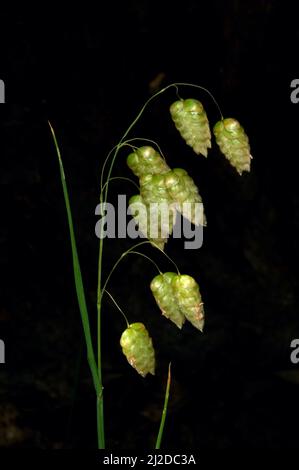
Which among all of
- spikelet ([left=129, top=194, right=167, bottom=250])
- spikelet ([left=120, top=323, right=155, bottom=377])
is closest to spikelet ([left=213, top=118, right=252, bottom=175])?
spikelet ([left=129, top=194, right=167, bottom=250])

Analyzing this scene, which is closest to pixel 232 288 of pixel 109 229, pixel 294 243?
pixel 294 243

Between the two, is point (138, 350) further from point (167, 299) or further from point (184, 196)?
point (184, 196)

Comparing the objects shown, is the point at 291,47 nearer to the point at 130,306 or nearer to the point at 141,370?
the point at 130,306

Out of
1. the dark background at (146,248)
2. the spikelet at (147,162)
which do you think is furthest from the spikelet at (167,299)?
the dark background at (146,248)

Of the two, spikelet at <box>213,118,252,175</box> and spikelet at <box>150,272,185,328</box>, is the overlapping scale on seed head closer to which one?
spikelet at <box>150,272,185,328</box>

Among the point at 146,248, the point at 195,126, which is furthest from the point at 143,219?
the point at 146,248

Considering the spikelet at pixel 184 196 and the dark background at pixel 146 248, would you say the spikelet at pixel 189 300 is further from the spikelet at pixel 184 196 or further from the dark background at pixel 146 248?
the dark background at pixel 146 248
